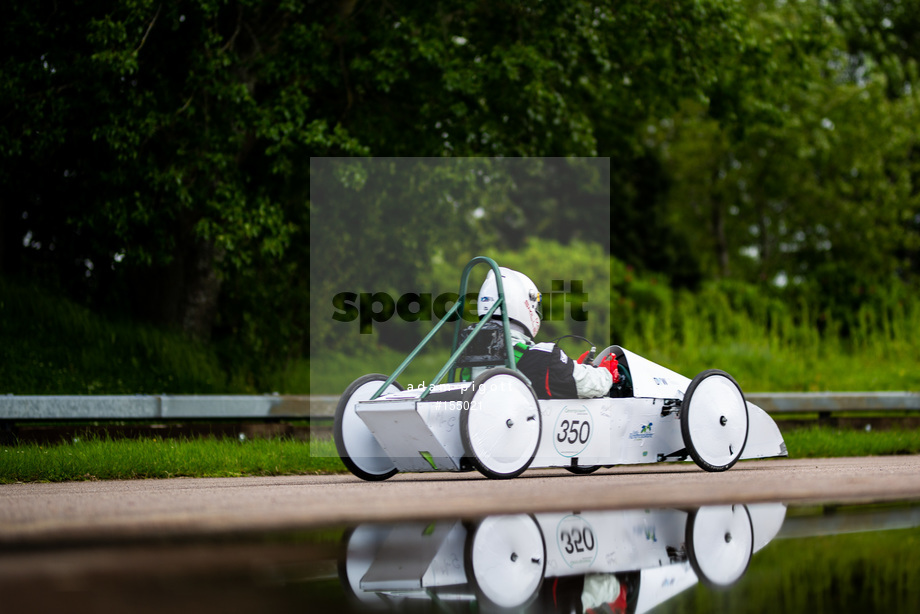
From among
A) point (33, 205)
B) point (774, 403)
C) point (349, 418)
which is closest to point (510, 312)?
point (349, 418)

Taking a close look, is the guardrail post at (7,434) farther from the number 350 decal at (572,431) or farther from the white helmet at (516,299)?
the number 350 decal at (572,431)

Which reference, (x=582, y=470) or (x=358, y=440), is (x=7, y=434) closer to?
(x=358, y=440)

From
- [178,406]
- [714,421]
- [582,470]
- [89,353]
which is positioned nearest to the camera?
[714,421]

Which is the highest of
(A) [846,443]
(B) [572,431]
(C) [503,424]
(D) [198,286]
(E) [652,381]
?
(D) [198,286]

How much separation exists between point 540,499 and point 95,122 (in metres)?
9.01

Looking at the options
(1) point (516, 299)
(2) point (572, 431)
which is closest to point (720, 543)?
(2) point (572, 431)

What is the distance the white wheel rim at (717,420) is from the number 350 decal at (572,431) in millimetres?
800

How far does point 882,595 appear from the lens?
2.93 meters

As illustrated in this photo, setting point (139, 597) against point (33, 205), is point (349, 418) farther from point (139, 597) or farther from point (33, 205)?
point (33, 205)

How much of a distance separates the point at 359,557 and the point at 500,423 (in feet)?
9.74

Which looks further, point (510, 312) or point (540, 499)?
point (510, 312)

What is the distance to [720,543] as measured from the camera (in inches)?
156

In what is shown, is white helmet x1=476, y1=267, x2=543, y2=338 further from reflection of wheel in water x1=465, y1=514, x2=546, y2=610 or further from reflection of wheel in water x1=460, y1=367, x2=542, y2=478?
reflection of wheel in water x1=465, y1=514, x2=546, y2=610

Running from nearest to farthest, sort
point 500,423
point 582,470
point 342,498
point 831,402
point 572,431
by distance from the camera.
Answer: point 342,498 → point 500,423 → point 572,431 → point 582,470 → point 831,402
